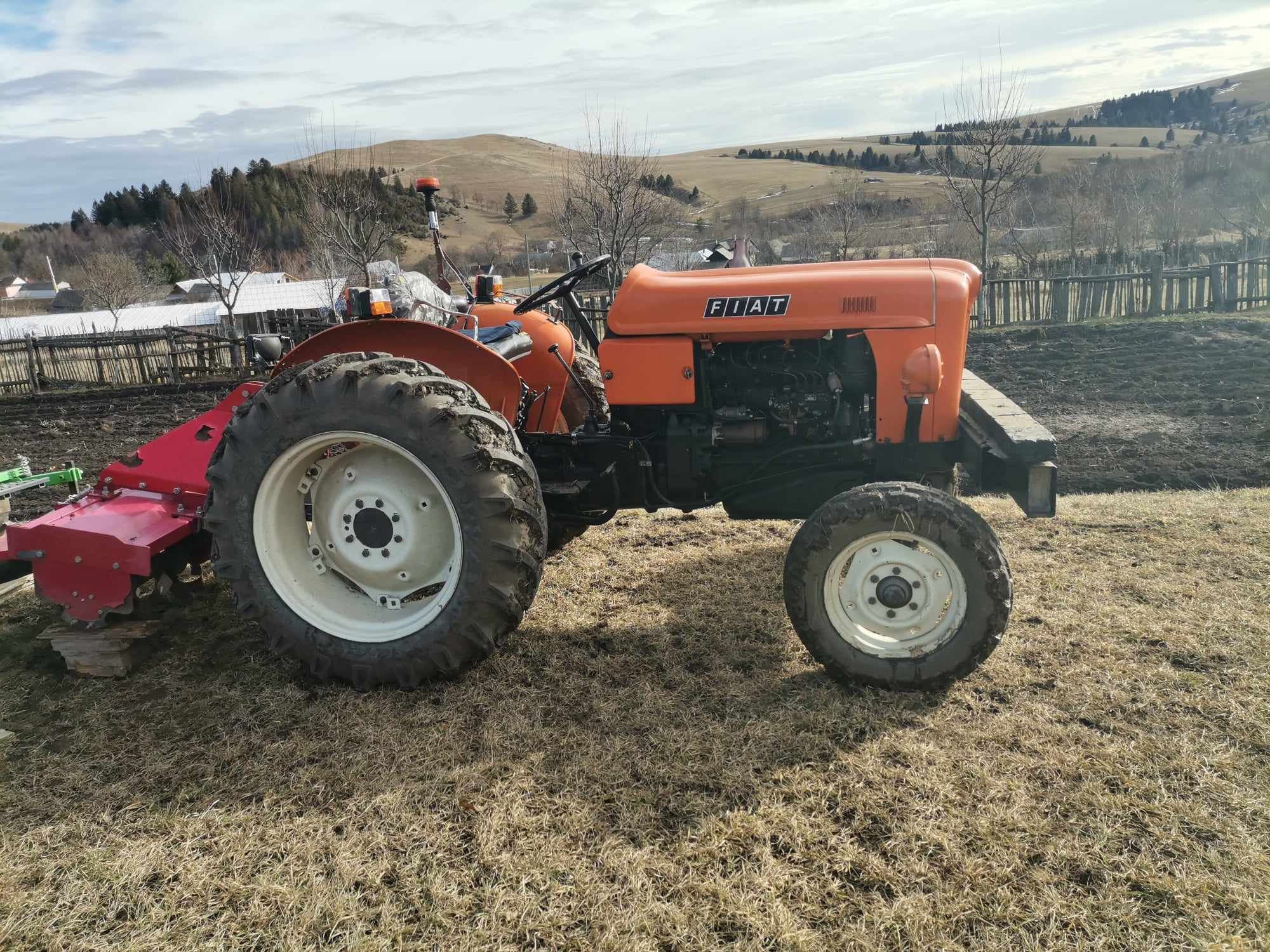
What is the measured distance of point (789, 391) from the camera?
3.46 m

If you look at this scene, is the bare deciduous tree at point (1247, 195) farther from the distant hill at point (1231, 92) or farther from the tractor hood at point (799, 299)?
the distant hill at point (1231, 92)

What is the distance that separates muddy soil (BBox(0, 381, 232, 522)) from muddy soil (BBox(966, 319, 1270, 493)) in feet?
27.0

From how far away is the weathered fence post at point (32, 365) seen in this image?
51.5 feet

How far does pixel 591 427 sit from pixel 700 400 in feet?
2.01

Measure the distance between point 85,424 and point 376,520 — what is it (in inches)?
401

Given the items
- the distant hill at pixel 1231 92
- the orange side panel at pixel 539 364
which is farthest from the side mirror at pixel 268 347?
the distant hill at pixel 1231 92

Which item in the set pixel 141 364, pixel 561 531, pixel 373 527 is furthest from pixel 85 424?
pixel 373 527

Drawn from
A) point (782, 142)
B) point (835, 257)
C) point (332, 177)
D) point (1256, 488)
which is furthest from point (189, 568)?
point (782, 142)

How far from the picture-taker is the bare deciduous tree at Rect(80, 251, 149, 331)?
39.2 meters

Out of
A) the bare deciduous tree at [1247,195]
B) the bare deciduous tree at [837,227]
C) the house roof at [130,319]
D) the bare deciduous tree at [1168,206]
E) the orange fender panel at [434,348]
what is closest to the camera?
the orange fender panel at [434,348]

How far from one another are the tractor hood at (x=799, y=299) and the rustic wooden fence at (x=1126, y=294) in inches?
517

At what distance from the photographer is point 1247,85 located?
11669cm

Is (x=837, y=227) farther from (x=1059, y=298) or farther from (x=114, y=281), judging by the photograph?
(x=114, y=281)

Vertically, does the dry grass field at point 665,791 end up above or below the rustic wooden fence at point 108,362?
below
